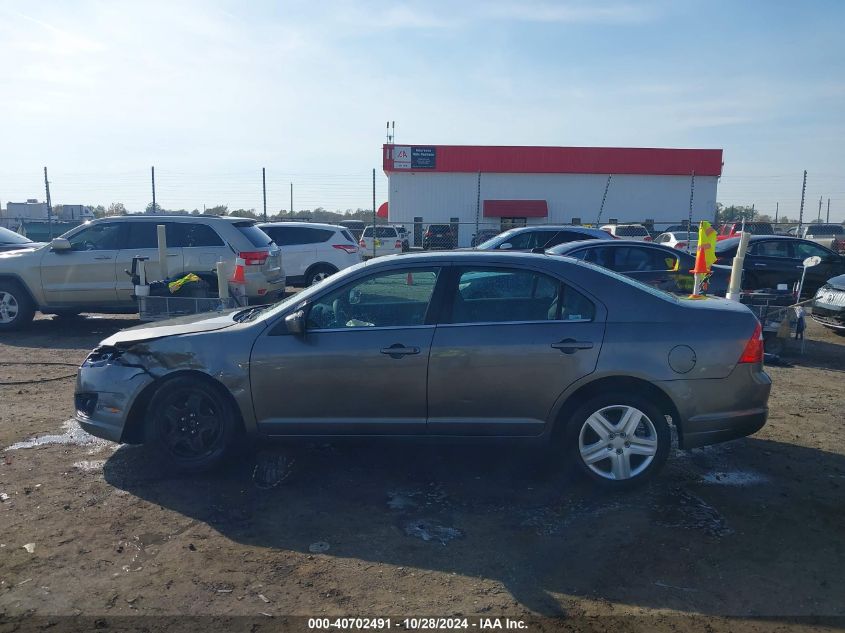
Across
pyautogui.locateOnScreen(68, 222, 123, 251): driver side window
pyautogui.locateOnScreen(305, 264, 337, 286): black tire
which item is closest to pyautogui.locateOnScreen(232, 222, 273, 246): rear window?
pyautogui.locateOnScreen(68, 222, 123, 251): driver side window

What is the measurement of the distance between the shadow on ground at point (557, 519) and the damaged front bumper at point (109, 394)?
36 cm

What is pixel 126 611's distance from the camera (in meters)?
3.37

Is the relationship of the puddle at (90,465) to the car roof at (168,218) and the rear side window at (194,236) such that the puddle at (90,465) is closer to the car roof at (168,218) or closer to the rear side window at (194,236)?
the rear side window at (194,236)

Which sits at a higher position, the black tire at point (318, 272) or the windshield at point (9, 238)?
the windshield at point (9, 238)

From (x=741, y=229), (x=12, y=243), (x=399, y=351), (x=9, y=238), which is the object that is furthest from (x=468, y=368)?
(x=741, y=229)

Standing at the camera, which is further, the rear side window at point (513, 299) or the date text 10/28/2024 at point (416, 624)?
the rear side window at point (513, 299)

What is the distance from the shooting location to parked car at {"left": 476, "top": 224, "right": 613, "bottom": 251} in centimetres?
1324

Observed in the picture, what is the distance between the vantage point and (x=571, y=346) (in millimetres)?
4617

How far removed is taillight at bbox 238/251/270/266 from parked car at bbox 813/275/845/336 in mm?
8576

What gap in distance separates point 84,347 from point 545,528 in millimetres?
7965

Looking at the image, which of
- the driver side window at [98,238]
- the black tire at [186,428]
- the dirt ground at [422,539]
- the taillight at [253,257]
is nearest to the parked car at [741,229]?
the taillight at [253,257]

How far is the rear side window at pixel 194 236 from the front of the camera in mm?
10883

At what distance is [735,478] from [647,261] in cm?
633

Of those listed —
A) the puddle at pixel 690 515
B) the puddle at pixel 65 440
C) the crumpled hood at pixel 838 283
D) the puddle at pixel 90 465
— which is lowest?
the puddle at pixel 90 465
